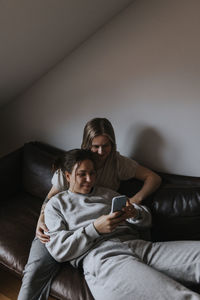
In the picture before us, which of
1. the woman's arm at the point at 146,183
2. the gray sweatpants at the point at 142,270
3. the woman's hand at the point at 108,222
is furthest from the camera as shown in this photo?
the woman's arm at the point at 146,183

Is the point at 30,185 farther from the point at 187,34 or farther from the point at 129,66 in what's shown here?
the point at 187,34

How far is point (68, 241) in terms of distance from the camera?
156cm

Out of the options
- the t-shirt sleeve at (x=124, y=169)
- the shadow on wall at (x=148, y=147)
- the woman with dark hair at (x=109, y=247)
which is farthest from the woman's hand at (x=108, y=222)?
the shadow on wall at (x=148, y=147)

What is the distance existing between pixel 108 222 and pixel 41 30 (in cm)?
132

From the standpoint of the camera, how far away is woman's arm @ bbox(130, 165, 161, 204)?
1895mm

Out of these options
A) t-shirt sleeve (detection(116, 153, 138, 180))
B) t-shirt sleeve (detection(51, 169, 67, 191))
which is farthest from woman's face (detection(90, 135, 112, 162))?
t-shirt sleeve (detection(51, 169, 67, 191))

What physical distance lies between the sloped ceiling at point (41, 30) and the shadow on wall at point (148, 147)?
80 centimetres

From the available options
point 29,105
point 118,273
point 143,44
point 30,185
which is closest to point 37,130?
point 29,105

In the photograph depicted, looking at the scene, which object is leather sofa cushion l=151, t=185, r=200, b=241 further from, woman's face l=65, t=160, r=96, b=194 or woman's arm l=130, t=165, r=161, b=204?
woman's face l=65, t=160, r=96, b=194

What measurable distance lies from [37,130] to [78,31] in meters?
0.99

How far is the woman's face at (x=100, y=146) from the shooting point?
1.92 metres

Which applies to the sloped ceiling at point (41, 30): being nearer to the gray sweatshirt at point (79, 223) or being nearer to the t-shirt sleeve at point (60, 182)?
the t-shirt sleeve at point (60, 182)

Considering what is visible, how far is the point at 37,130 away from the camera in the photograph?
2848mm

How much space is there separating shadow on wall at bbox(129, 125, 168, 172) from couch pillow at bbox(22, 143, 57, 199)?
620 millimetres
